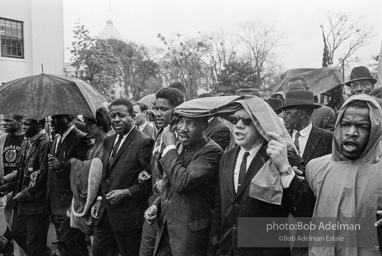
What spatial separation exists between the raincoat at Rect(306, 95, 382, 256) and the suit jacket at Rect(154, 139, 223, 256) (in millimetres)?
999

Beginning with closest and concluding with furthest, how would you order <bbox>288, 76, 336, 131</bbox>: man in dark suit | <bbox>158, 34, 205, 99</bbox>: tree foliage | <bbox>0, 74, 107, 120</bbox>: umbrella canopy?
<bbox>0, 74, 107, 120</bbox>: umbrella canopy → <bbox>288, 76, 336, 131</bbox>: man in dark suit → <bbox>158, 34, 205, 99</bbox>: tree foliage

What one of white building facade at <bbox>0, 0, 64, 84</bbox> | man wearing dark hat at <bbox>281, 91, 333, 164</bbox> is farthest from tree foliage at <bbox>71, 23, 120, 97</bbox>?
man wearing dark hat at <bbox>281, 91, 333, 164</bbox>

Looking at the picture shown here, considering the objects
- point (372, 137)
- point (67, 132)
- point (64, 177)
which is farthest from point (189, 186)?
point (67, 132)

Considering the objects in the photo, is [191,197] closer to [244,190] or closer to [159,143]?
[244,190]

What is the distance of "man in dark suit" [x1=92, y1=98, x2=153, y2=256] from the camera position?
4238 millimetres

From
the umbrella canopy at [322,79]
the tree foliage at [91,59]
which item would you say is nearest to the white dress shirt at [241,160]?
the umbrella canopy at [322,79]

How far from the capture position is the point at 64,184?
4922 millimetres

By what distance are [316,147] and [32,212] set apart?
348 cm

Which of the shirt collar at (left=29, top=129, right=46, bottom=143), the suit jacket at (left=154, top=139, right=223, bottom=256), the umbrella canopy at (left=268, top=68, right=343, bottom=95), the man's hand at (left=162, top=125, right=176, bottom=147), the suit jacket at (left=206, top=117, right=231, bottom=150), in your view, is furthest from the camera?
the umbrella canopy at (left=268, top=68, right=343, bottom=95)

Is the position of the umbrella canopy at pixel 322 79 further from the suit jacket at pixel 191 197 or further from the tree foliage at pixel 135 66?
the tree foliage at pixel 135 66

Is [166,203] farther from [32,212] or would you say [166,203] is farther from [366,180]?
[32,212]

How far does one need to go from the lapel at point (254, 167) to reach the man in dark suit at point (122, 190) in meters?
1.60

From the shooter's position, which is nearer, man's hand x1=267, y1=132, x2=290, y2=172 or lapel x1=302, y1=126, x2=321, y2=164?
man's hand x1=267, y1=132, x2=290, y2=172

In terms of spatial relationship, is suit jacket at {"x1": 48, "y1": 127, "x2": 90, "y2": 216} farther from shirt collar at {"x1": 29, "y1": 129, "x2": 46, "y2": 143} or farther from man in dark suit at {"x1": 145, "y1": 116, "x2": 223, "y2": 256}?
man in dark suit at {"x1": 145, "y1": 116, "x2": 223, "y2": 256}
